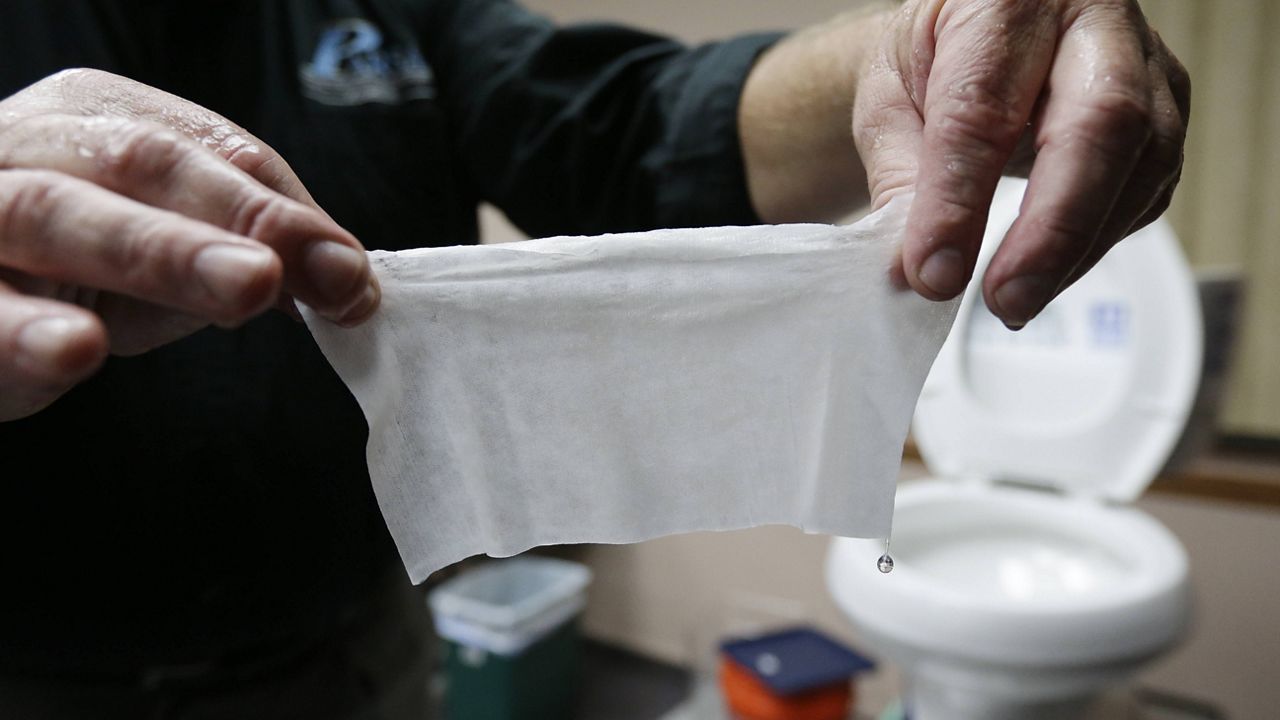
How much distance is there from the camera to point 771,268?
343 millimetres

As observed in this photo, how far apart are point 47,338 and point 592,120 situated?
17.3 inches

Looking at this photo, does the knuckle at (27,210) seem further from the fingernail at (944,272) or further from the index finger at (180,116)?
the fingernail at (944,272)

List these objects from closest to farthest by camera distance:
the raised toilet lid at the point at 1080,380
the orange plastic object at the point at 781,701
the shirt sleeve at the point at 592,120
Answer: the shirt sleeve at the point at 592,120
the raised toilet lid at the point at 1080,380
the orange plastic object at the point at 781,701

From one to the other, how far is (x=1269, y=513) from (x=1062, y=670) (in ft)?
1.53

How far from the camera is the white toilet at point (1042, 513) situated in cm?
74

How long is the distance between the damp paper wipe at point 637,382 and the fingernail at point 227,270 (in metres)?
0.09

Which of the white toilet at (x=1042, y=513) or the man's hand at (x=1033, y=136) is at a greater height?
the man's hand at (x=1033, y=136)

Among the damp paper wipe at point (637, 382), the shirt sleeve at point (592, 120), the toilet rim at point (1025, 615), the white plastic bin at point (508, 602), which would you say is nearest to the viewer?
the damp paper wipe at point (637, 382)

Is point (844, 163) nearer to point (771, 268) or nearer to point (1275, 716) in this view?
point (771, 268)

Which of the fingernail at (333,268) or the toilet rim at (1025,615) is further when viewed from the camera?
the toilet rim at (1025,615)

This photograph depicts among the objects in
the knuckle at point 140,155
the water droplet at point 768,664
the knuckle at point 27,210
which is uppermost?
the knuckle at point 140,155

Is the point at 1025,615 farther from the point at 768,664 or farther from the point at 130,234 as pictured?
the point at 130,234

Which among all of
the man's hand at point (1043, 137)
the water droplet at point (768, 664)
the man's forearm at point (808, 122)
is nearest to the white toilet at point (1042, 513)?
the water droplet at point (768, 664)

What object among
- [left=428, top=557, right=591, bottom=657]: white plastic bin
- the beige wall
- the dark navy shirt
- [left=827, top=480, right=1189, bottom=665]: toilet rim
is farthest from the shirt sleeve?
[left=428, top=557, right=591, bottom=657]: white plastic bin
